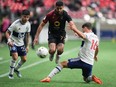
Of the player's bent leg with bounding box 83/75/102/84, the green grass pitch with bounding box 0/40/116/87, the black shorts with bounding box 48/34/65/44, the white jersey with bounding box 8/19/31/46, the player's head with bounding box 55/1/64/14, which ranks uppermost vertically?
the player's head with bounding box 55/1/64/14

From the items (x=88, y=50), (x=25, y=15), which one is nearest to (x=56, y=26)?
(x=25, y=15)

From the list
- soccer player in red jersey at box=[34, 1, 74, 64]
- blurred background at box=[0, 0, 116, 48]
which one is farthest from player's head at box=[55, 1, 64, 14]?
blurred background at box=[0, 0, 116, 48]

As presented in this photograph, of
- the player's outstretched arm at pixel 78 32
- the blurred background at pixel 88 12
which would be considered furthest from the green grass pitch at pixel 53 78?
the blurred background at pixel 88 12

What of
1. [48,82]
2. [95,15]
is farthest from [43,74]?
[95,15]

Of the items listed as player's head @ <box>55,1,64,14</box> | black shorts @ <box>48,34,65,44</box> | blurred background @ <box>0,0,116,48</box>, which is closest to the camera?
player's head @ <box>55,1,64,14</box>

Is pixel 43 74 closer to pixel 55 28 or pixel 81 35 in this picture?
pixel 55 28

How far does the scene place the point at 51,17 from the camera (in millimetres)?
14078

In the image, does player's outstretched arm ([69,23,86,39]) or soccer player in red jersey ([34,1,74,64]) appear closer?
player's outstretched arm ([69,23,86,39])

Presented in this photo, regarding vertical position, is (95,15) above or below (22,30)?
below

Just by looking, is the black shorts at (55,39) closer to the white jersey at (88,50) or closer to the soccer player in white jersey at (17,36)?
the soccer player in white jersey at (17,36)

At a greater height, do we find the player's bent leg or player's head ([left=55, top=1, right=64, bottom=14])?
player's head ([left=55, top=1, right=64, bottom=14])

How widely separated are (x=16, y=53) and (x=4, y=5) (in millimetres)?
24125

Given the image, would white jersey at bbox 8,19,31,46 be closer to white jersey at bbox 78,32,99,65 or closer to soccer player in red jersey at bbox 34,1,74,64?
soccer player in red jersey at bbox 34,1,74,64

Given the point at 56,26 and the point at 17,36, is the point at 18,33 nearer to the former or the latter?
the point at 17,36
